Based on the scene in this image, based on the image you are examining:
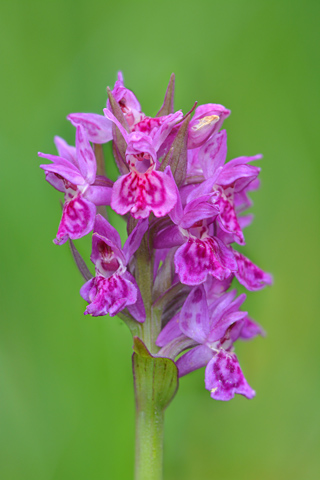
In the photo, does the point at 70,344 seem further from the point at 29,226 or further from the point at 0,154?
the point at 0,154

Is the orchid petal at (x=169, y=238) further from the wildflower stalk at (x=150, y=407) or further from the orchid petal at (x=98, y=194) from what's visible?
the wildflower stalk at (x=150, y=407)

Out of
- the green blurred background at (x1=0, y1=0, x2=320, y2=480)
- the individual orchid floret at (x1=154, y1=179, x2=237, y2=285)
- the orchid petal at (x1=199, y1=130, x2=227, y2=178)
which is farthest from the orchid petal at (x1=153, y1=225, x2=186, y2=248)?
the green blurred background at (x1=0, y1=0, x2=320, y2=480)

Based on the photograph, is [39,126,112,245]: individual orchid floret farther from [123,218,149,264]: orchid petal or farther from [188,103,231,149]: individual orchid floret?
[188,103,231,149]: individual orchid floret

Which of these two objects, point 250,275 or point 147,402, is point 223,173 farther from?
point 147,402

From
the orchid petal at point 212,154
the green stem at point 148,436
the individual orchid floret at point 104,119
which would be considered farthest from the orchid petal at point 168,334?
the individual orchid floret at point 104,119

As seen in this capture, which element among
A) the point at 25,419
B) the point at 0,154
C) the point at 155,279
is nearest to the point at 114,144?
the point at 155,279
